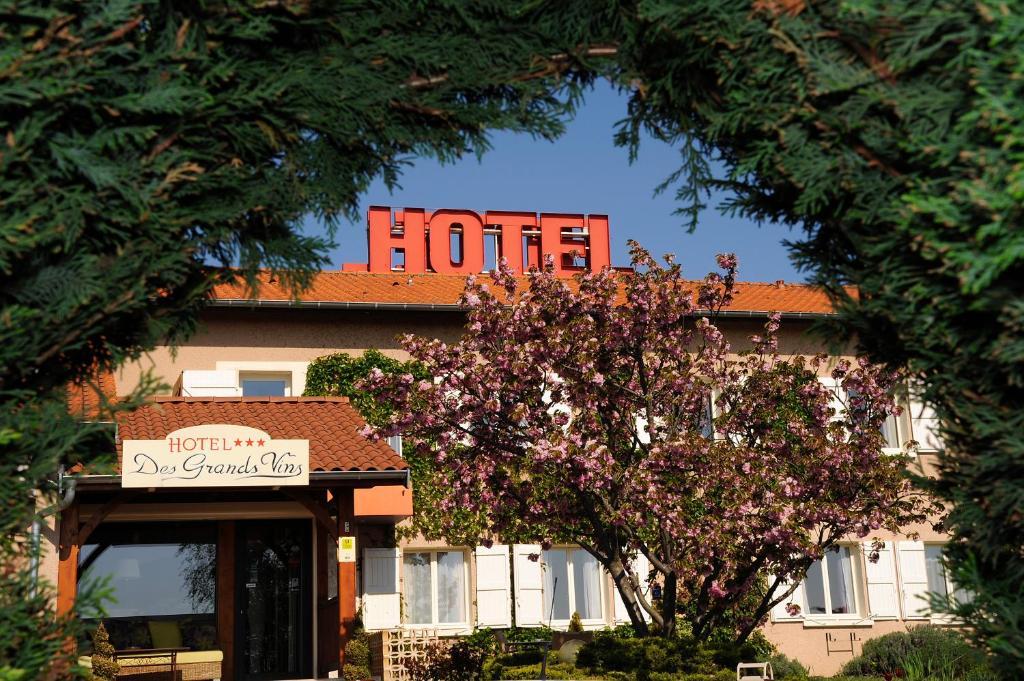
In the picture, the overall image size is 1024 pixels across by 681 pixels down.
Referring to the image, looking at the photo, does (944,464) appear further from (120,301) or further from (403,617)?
(403,617)

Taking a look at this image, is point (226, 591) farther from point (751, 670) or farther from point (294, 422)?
point (751, 670)

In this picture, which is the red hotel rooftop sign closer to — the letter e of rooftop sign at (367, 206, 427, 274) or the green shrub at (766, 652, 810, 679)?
the letter e of rooftop sign at (367, 206, 427, 274)

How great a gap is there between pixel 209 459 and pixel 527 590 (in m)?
7.89

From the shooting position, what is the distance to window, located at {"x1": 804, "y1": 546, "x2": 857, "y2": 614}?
2144 centimetres

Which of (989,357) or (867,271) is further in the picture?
(867,271)

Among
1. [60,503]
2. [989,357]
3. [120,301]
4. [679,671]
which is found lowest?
[679,671]

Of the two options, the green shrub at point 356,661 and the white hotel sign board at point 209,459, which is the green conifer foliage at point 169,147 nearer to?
the white hotel sign board at point 209,459

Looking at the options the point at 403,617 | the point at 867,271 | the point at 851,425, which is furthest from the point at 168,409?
the point at 867,271

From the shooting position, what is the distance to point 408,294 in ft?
72.2

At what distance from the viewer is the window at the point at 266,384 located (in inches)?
824

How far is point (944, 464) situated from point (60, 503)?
10.7 feet

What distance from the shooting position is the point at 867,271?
430 cm

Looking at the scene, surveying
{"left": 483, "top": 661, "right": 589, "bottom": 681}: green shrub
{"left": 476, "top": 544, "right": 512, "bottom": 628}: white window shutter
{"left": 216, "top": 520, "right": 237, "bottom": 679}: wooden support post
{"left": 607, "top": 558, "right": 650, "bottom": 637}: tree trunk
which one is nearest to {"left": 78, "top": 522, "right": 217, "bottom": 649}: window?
{"left": 216, "top": 520, "right": 237, "bottom": 679}: wooden support post

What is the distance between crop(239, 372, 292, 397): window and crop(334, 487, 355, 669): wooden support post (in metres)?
6.08
